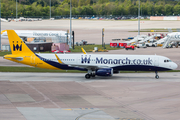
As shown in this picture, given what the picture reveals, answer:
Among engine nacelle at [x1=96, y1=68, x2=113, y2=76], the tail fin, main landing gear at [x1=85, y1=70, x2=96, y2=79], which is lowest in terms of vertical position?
main landing gear at [x1=85, y1=70, x2=96, y2=79]

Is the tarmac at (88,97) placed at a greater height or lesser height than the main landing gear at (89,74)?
lesser

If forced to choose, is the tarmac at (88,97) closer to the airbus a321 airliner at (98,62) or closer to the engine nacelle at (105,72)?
the engine nacelle at (105,72)

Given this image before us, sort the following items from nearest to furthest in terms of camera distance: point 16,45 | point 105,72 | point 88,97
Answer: point 88,97, point 105,72, point 16,45

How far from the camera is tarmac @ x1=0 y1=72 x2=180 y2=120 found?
29047 millimetres

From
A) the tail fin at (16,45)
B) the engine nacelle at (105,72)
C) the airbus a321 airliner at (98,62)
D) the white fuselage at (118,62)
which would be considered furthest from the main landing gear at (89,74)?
the tail fin at (16,45)

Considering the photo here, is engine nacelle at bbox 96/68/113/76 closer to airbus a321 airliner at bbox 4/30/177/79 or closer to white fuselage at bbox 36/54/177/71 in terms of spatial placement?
airbus a321 airliner at bbox 4/30/177/79

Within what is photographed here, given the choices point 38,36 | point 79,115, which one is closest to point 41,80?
point 79,115

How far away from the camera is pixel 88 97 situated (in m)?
35.8

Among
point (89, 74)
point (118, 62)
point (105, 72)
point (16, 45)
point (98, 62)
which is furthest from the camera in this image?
point (16, 45)

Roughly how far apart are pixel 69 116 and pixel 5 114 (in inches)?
240

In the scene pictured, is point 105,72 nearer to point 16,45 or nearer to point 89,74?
point 89,74

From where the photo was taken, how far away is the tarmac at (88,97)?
29.0 meters

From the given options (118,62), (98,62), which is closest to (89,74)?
(98,62)

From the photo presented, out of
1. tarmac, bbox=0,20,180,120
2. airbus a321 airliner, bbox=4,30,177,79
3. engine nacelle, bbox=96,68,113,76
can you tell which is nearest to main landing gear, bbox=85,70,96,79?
airbus a321 airliner, bbox=4,30,177,79
